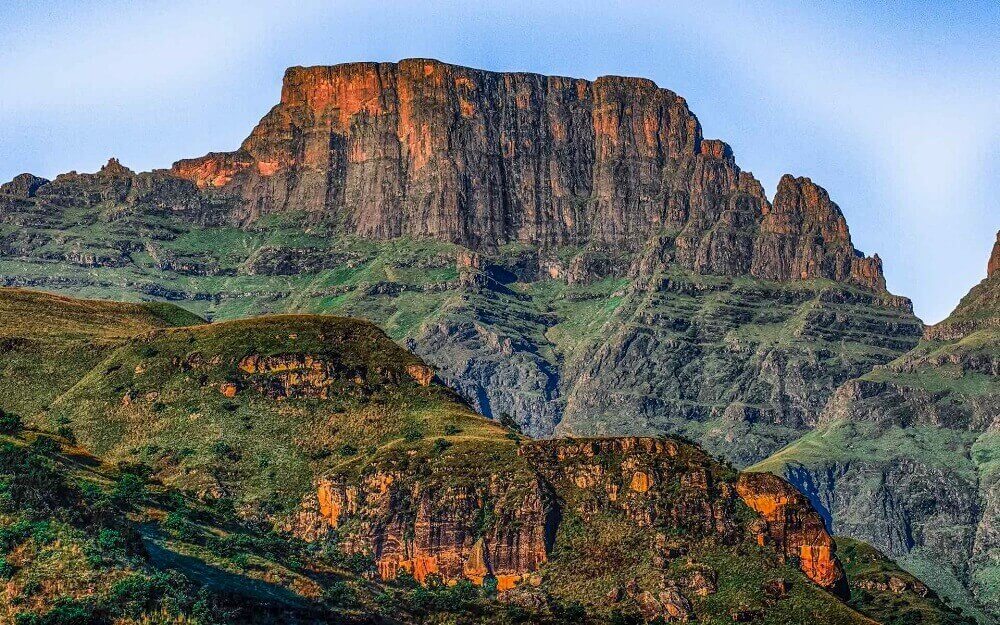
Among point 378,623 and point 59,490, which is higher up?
point 59,490

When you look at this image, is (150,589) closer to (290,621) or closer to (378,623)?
(290,621)

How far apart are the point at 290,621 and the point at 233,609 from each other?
29.1ft

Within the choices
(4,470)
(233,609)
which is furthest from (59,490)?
(233,609)

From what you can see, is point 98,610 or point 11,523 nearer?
point 98,610

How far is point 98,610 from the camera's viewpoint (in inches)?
6555

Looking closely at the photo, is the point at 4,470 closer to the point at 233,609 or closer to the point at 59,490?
the point at 59,490

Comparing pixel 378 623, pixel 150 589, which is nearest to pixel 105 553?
pixel 150 589

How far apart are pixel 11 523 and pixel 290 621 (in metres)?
30.1

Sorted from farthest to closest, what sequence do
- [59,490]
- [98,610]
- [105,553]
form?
[59,490] < [105,553] < [98,610]

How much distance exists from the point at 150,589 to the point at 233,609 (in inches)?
499

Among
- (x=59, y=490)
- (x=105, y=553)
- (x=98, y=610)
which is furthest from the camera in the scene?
(x=59, y=490)

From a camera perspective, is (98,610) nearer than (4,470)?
Yes

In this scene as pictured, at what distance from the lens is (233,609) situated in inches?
7151

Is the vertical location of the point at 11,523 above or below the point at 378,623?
above
